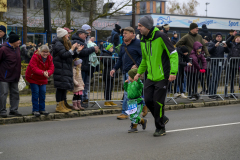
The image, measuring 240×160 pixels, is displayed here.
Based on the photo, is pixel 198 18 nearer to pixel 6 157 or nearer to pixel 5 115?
pixel 5 115

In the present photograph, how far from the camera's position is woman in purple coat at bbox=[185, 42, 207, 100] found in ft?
42.4

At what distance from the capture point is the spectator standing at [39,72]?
985cm

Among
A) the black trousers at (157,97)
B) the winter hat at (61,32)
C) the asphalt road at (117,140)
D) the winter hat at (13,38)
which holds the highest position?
the winter hat at (61,32)

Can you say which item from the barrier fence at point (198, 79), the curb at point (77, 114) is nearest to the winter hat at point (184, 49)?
the barrier fence at point (198, 79)

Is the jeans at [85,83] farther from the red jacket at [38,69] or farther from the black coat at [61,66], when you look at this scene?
the red jacket at [38,69]

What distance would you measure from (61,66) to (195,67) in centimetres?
482

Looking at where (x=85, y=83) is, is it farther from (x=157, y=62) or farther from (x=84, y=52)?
(x=157, y=62)

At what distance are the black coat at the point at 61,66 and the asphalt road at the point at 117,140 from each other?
0.94 meters

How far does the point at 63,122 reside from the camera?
9.75 meters

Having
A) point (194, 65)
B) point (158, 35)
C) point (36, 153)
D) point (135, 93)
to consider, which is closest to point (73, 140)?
point (36, 153)

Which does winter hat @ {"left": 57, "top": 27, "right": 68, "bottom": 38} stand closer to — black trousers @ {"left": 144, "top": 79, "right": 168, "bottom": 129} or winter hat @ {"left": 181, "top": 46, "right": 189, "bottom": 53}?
black trousers @ {"left": 144, "top": 79, "right": 168, "bottom": 129}

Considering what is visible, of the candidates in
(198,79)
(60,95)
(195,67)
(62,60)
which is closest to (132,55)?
(62,60)

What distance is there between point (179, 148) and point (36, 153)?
2234 millimetres

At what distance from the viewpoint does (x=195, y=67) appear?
518 inches
